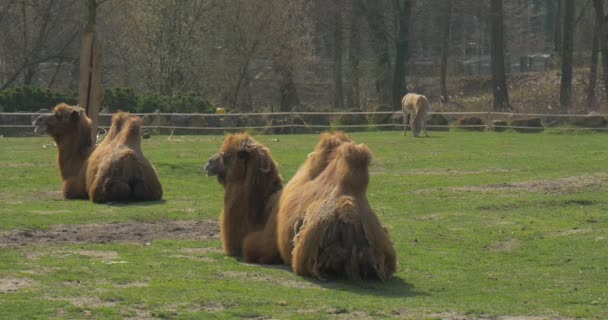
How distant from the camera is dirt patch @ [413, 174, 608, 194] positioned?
19859 millimetres

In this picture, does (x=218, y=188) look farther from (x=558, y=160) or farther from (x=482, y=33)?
(x=482, y=33)

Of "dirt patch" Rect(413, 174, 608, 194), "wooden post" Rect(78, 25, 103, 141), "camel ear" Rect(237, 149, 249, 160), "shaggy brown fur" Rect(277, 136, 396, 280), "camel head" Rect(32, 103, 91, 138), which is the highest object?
"wooden post" Rect(78, 25, 103, 141)

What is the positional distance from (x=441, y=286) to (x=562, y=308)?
4.54ft

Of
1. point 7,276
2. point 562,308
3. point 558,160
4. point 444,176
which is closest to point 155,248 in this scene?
point 7,276

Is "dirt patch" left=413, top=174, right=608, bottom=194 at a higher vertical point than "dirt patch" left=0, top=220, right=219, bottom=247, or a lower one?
lower

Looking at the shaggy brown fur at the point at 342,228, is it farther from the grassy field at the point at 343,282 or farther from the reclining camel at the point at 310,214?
the grassy field at the point at 343,282

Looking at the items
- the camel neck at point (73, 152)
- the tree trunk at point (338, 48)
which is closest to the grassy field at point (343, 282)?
the camel neck at point (73, 152)

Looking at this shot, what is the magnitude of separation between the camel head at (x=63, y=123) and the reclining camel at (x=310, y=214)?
279 inches

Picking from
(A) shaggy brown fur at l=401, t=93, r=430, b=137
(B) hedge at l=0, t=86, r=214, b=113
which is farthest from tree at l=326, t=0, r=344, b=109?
(A) shaggy brown fur at l=401, t=93, r=430, b=137

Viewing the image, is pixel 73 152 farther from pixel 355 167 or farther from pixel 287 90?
pixel 287 90

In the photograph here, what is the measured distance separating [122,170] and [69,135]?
7.53 ft

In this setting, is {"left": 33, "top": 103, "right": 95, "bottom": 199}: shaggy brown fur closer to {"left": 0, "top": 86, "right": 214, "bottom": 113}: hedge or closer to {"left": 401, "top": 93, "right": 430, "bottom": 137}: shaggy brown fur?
{"left": 401, "top": 93, "right": 430, "bottom": 137}: shaggy brown fur

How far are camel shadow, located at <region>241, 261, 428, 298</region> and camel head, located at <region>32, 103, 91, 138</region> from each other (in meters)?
9.37

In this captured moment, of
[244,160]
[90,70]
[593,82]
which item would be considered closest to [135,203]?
[244,160]
